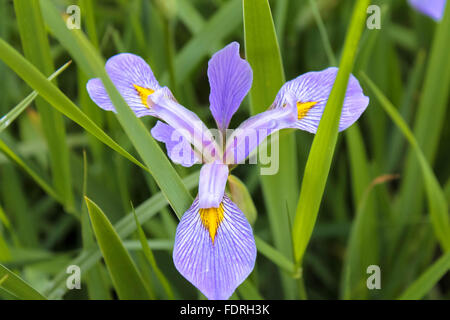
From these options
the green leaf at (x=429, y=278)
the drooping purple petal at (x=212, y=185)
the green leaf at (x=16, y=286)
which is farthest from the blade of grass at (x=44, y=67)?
the green leaf at (x=429, y=278)

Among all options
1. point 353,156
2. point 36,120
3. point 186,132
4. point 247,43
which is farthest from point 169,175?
point 36,120

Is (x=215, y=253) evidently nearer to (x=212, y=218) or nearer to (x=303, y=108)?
(x=212, y=218)

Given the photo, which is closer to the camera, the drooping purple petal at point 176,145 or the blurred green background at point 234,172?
the drooping purple petal at point 176,145

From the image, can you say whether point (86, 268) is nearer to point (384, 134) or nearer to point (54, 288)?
point (54, 288)

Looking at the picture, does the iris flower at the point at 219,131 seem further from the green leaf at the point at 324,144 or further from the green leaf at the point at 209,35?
the green leaf at the point at 209,35

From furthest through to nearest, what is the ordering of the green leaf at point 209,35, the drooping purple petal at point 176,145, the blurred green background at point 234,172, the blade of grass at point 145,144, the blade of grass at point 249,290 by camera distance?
the green leaf at point 209,35 < the blurred green background at point 234,172 < the blade of grass at point 249,290 < the drooping purple petal at point 176,145 < the blade of grass at point 145,144
